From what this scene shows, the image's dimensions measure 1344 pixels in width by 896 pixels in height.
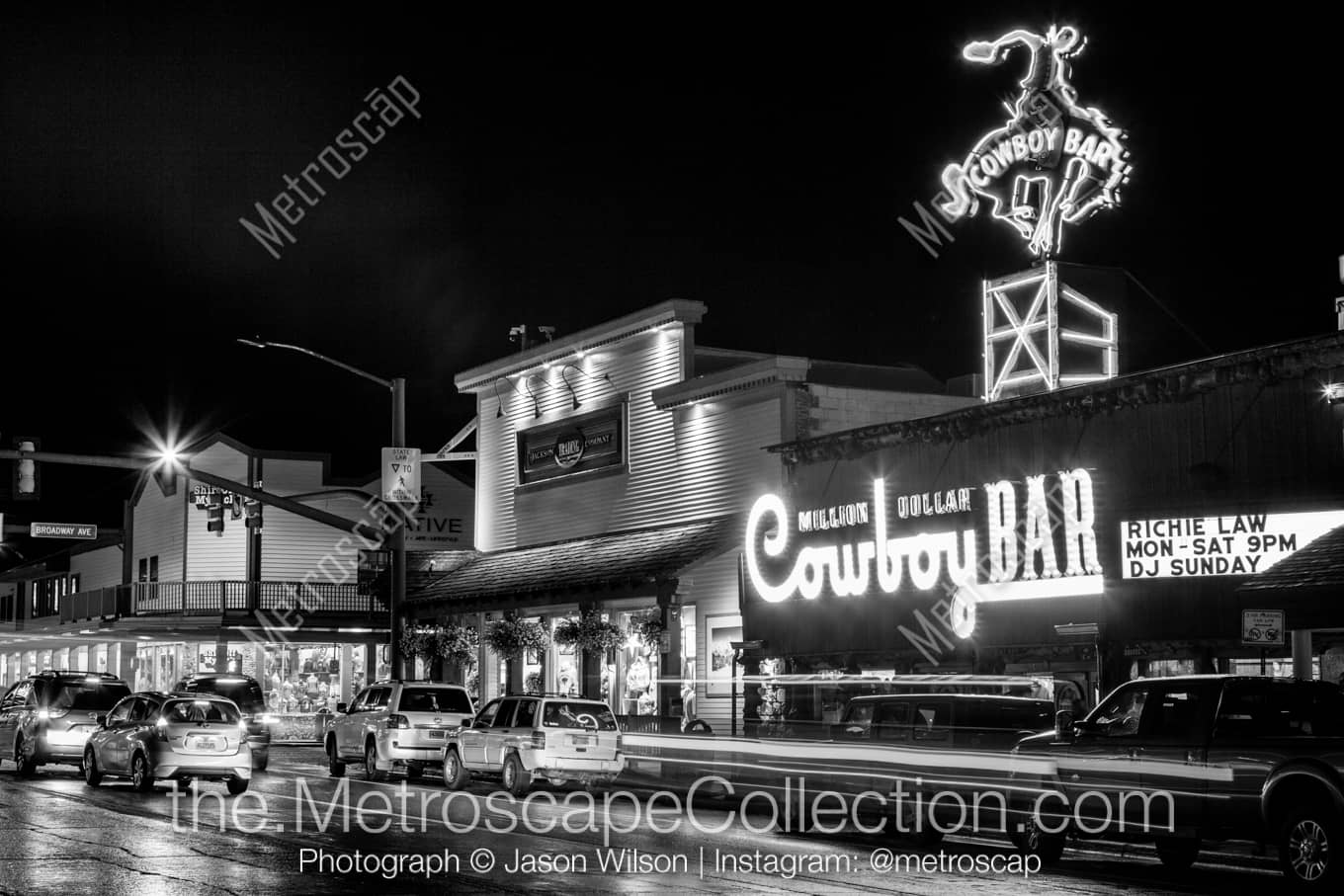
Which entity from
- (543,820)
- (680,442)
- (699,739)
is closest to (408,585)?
(680,442)

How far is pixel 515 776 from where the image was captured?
24.5m

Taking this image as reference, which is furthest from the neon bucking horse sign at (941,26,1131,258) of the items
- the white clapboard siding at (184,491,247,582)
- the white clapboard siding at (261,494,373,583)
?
the white clapboard siding at (184,491,247,582)

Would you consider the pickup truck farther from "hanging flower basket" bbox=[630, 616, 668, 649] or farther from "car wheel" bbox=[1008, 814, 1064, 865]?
"hanging flower basket" bbox=[630, 616, 668, 649]

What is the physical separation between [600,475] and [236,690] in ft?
30.2

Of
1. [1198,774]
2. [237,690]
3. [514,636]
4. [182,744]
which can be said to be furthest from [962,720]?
[237,690]

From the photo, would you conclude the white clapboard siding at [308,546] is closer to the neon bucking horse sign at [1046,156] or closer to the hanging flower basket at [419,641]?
the hanging flower basket at [419,641]

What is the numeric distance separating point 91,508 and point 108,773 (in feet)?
177

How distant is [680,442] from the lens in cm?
3403

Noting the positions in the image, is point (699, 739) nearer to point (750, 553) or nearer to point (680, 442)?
point (750, 553)

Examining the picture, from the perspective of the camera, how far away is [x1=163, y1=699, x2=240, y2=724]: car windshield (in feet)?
77.3

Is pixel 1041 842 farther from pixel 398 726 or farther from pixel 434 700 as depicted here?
pixel 434 700

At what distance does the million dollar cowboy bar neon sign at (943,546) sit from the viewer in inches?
961

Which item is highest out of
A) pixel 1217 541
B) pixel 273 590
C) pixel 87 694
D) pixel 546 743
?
pixel 273 590

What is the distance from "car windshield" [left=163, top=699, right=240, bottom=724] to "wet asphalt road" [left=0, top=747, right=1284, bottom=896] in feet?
5.02
